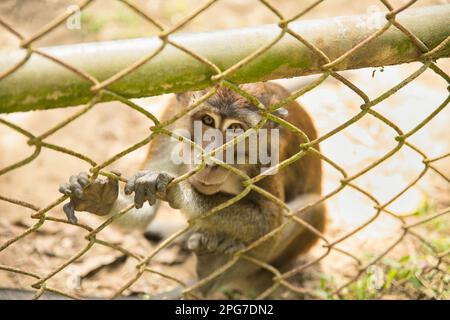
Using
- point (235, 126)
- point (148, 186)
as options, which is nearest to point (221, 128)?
point (235, 126)

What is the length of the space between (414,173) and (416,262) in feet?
4.94

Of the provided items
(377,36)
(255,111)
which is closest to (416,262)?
(255,111)

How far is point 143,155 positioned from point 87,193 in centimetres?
269

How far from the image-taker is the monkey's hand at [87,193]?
219 centimetres

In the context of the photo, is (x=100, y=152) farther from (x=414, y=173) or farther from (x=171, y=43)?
(x=171, y=43)

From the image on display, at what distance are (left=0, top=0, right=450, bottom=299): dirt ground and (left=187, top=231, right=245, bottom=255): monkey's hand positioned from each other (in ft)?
1.84

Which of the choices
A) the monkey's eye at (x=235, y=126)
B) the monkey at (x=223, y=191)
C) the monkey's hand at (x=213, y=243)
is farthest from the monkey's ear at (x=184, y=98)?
the monkey's hand at (x=213, y=243)

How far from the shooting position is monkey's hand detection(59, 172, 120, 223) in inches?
86.4

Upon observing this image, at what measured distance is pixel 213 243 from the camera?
362 centimetres

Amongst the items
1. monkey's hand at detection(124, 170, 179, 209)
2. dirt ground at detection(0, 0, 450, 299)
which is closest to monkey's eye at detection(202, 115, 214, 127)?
monkey's hand at detection(124, 170, 179, 209)

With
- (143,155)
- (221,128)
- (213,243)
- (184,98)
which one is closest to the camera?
(221,128)

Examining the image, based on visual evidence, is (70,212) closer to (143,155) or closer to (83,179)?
(83,179)

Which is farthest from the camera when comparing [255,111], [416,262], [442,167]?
[442,167]

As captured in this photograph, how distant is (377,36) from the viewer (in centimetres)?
205
